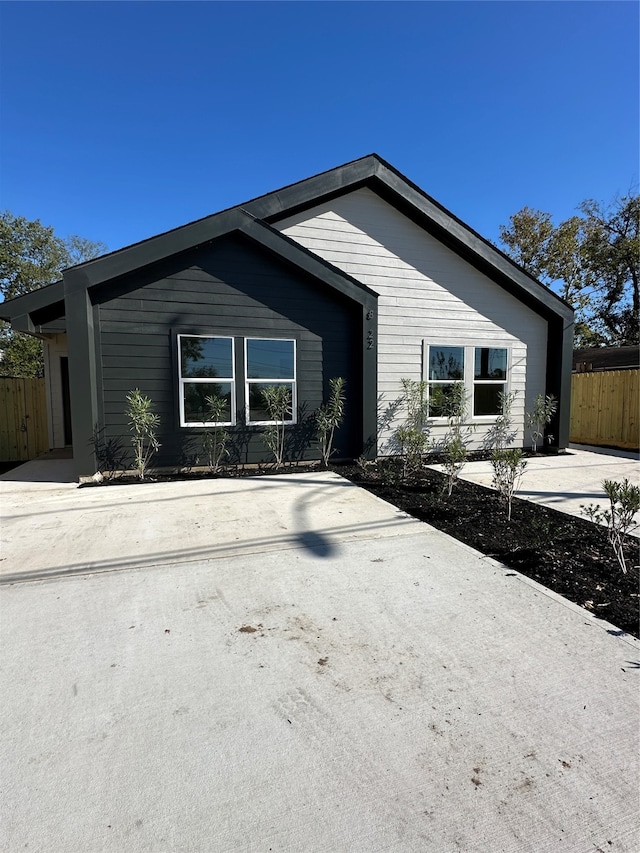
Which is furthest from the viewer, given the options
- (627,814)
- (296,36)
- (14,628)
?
(296,36)

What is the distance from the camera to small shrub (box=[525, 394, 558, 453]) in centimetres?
885

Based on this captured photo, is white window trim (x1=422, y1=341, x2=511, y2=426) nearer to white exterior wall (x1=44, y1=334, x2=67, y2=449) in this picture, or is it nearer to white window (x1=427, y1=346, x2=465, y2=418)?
white window (x1=427, y1=346, x2=465, y2=418)

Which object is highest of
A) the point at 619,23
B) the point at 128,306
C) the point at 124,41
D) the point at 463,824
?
the point at 124,41

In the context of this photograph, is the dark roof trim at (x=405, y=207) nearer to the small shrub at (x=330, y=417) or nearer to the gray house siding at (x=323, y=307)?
the gray house siding at (x=323, y=307)

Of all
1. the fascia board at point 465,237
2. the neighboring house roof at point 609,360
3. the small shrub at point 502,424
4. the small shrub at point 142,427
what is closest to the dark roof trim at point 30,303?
the small shrub at point 142,427

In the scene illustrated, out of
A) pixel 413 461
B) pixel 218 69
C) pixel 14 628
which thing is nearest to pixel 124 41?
pixel 218 69

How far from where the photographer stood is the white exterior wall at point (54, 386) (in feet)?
30.6

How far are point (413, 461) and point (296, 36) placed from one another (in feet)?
25.0

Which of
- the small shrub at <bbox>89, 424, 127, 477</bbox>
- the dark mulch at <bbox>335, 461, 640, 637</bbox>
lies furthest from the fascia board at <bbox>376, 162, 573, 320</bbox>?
the small shrub at <bbox>89, 424, 127, 477</bbox>

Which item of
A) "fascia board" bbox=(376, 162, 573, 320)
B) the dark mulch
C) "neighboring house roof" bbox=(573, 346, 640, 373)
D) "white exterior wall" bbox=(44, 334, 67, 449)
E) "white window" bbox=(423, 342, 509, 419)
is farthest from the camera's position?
"neighboring house roof" bbox=(573, 346, 640, 373)

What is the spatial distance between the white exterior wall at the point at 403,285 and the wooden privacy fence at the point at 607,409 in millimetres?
3614

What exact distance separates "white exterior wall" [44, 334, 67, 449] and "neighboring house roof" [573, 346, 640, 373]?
54.9 ft

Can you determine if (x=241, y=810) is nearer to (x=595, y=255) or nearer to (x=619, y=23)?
(x=619, y=23)

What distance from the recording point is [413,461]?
22.6ft
